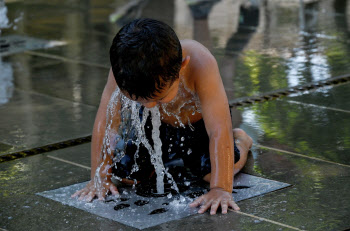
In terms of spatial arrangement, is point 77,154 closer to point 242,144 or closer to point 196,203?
point 242,144

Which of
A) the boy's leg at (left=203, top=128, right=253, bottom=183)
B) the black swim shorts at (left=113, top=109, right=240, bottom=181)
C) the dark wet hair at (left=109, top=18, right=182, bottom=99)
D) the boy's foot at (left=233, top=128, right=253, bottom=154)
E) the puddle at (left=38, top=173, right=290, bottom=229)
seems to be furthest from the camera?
the boy's foot at (left=233, top=128, right=253, bottom=154)

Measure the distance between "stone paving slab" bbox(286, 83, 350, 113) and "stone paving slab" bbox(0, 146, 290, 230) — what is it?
1.86 meters

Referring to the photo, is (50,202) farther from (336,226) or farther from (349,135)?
(349,135)

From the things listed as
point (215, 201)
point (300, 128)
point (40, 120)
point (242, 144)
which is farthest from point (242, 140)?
point (40, 120)

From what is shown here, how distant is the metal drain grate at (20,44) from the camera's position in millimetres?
7058

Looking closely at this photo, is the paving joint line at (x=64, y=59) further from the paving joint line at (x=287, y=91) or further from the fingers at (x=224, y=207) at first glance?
the fingers at (x=224, y=207)

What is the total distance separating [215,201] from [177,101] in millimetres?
569

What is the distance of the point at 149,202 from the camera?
11.2ft

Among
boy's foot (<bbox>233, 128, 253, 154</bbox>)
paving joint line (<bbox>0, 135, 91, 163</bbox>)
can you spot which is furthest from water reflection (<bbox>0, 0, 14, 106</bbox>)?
boy's foot (<bbox>233, 128, 253, 154</bbox>)

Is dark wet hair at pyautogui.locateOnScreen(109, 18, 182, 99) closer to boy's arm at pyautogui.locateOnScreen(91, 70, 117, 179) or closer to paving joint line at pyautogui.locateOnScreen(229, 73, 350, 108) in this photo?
boy's arm at pyautogui.locateOnScreen(91, 70, 117, 179)

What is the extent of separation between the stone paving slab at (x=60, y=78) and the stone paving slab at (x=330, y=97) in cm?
147

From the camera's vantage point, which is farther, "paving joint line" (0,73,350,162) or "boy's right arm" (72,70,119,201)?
"paving joint line" (0,73,350,162)

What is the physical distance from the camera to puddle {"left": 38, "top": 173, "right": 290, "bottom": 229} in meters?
3.23

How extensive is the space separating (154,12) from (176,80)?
19.1ft
